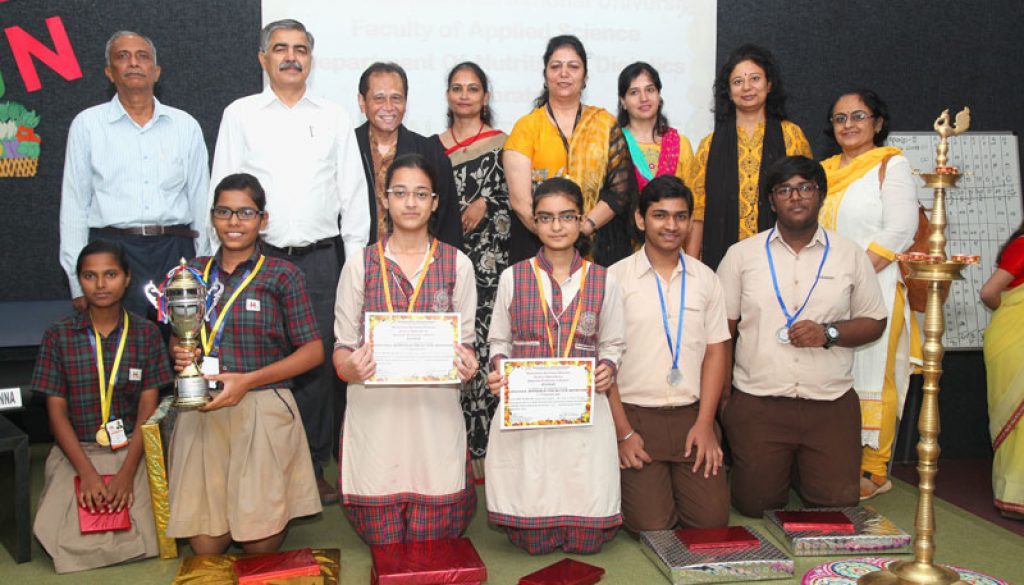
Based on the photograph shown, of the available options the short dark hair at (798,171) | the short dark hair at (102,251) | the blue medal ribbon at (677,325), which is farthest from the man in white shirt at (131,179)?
the short dark hair at (798,171)

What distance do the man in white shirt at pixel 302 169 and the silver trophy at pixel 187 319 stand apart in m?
0.92

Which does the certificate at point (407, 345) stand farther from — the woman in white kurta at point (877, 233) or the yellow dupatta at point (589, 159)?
the woman in white kurta at point (877, 233)

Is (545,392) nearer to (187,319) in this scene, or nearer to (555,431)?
(555,431)

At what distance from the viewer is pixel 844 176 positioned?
436 cm

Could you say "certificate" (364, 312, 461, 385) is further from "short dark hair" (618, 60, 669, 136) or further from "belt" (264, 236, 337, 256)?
"short dark hair" (618, 60, 669, 136)

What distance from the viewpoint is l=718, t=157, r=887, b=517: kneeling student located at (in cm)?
388

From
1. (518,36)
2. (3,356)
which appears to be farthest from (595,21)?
(3,356)

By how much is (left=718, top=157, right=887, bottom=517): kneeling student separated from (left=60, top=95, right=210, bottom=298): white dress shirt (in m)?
2.65

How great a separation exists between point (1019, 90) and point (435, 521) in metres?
4.96

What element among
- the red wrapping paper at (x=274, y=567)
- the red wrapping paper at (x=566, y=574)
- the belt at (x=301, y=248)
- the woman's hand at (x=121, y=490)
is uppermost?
the belt at (x=301, y=248)

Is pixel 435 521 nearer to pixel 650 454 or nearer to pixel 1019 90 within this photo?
pixel 650 454

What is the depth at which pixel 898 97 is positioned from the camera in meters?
5.65

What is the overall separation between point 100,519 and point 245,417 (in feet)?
2.29

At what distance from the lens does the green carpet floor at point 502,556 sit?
322 cm
